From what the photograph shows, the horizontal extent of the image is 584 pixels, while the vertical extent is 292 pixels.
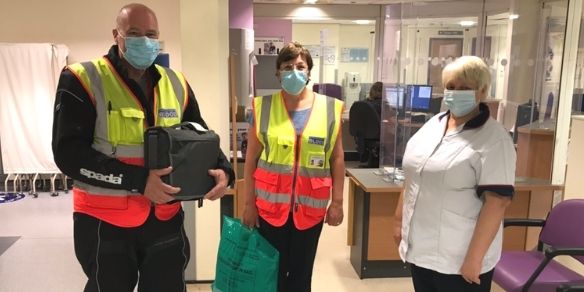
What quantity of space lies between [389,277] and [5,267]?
9.46 feet

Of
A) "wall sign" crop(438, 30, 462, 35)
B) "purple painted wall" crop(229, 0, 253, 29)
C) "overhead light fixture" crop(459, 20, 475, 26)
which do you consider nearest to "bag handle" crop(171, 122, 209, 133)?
"wall sign" crop(438, 30, 462, 35)

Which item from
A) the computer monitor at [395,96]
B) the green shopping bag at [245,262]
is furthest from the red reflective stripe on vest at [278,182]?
the computer monitor at [395,96]

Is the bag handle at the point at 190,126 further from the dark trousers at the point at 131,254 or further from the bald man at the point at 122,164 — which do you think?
the dark trousers at the point at 131,254

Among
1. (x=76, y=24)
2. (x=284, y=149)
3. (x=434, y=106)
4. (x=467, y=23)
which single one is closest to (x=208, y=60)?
(x=284, y=149)

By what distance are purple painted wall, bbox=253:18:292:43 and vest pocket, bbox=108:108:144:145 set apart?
6.33 m

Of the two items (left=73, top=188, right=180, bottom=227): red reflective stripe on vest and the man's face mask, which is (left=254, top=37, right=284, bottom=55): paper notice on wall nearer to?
the man's face mask

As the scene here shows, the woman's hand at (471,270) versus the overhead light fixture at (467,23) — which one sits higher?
the overhead light fixture at (467,23)

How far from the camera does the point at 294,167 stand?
209 cm

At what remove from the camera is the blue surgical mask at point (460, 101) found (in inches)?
68.4

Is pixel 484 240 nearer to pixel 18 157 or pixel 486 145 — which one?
pixel 486 145

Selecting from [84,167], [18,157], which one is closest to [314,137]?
[84,167]

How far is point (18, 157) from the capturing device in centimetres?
540

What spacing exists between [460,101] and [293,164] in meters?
0.78

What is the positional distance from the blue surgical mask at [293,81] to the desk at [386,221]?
1222mm
